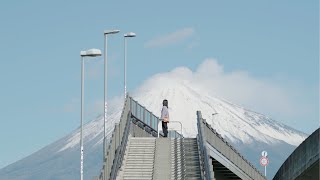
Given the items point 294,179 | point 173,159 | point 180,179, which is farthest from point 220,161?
point 294,179

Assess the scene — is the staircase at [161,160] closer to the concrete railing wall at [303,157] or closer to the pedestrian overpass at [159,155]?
the pedestrian overpass at [159,155]

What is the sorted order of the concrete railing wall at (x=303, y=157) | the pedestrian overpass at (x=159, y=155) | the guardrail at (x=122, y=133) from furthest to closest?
the pedestrian overpass at (x=159, y=155)
the guardrail at (x=122, y=133)
the concrete railing wall at (x=303, y=157)

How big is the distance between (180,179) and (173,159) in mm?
4036

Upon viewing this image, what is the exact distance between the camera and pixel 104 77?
50750 millimetres

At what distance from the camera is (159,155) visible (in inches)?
1841

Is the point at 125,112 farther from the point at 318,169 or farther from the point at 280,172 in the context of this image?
the point at 318,169

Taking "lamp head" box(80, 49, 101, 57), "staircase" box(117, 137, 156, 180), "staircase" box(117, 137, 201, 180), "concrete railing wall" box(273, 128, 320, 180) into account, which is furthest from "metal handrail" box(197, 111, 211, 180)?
"lamp head" box(80, 49, 101, 57)

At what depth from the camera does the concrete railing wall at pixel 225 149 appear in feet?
176

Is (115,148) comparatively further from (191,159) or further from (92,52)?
(92,52)

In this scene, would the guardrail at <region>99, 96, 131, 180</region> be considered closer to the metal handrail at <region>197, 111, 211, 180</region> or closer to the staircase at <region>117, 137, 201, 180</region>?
the staircase at <region>117, 137, 201, 180</region>

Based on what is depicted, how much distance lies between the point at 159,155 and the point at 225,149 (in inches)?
452

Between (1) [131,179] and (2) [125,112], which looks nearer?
(1) [131,179]

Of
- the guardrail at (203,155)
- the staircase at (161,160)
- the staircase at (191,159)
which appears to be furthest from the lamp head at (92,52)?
the staircase at (191,159)

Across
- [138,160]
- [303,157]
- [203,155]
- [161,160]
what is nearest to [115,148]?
[138,160]
